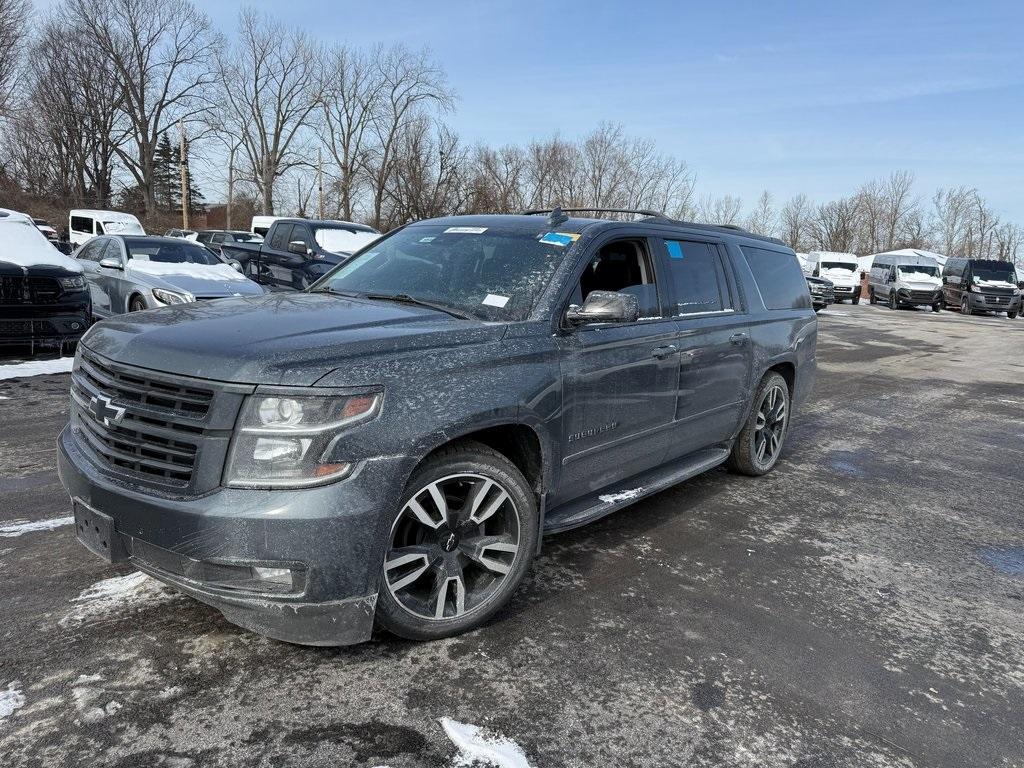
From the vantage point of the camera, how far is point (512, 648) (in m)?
3.00

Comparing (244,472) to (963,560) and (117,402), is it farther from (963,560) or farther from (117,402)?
(963,560)

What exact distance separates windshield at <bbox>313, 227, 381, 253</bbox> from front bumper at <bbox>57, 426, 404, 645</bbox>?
10.6 m

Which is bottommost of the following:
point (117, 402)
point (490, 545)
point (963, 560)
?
point (963, 560)

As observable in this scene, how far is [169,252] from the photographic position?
11.6 metres

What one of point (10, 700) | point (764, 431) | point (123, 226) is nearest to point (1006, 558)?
point (764, 431)

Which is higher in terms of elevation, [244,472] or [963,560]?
[244,472]

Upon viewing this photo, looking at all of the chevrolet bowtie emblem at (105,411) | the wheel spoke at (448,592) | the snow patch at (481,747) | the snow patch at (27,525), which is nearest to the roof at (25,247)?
the snow patch at (27,525)

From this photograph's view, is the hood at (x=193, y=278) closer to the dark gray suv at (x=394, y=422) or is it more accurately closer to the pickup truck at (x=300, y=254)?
the pickup truck at (x=300, y=254)

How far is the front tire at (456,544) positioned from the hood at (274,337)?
48cm

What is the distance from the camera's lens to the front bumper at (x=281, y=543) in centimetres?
247

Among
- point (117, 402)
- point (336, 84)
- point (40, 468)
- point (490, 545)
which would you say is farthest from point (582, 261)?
point (336, 84)

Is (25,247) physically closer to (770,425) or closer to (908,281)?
(770,425)

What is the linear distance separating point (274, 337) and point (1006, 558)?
4.28 meters

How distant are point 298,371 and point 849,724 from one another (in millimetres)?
2323
